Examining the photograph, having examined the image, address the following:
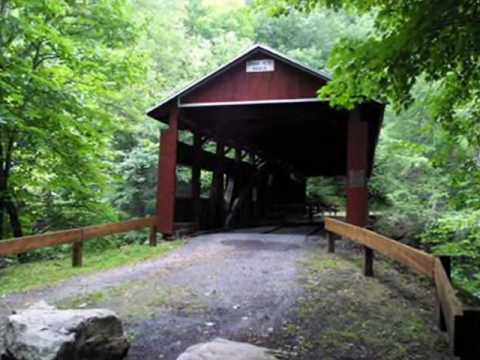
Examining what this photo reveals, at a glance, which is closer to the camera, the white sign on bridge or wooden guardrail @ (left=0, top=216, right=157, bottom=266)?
wooden guardrail @ (left=0, top=216, right=157, bottom=266)

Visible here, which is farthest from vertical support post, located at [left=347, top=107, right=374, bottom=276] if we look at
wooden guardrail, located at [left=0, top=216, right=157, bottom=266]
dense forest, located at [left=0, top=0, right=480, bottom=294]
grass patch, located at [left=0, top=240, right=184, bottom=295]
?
wooden guardrail, located at [left=0, top=216, right=157, bottom=266]

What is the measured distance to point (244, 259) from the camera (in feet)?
23.6

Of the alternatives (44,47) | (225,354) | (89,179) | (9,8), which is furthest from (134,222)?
(225,354)

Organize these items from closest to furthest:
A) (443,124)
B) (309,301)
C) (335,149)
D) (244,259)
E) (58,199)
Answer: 1. (309,301)
2. (443,124)
3. (244,259)
4. (58,199)
5. (335,149)

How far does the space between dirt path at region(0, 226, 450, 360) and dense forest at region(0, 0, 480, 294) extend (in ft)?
7.09

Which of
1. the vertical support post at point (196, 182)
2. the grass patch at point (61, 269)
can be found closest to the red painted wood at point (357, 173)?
the grass patch at point (61, 269)

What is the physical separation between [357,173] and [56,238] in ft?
20.5

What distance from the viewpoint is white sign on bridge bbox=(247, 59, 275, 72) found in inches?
381

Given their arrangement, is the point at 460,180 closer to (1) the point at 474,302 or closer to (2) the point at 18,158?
(1) the point at 474,302

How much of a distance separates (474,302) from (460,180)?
12.5 feet

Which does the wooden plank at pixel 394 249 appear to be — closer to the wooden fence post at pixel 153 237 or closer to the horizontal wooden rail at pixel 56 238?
the wooden fence post at pixel 153 237

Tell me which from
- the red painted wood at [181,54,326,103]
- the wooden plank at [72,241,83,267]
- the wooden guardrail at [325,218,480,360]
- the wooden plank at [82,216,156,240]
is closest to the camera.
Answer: the wooden guardrail at [325,218,480,360]

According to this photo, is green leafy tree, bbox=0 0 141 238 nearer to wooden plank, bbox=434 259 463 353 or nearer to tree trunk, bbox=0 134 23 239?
tree trunk, bbox=0 134 23 239

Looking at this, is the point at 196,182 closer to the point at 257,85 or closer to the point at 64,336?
the point at 257,85
